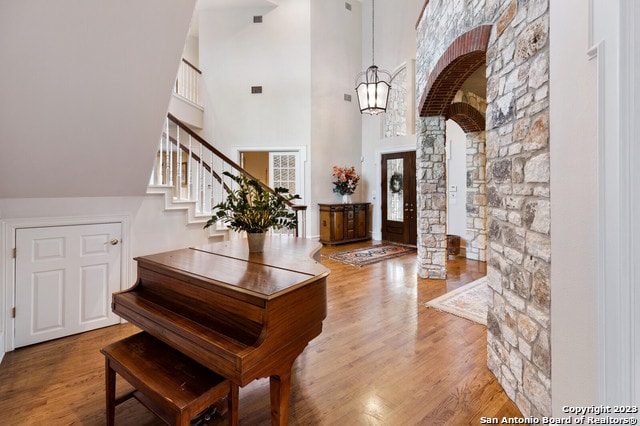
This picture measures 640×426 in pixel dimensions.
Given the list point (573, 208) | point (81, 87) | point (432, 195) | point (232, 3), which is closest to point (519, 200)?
point (573, 208)

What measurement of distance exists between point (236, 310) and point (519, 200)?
1.79 m

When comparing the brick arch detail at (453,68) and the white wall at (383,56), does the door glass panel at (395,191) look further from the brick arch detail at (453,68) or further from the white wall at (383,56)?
the brick arch detail at (453,68)

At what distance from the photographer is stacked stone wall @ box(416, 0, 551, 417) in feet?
5.40

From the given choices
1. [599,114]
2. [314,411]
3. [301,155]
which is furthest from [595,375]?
[301,155]

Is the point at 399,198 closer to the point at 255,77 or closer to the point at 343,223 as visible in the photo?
the point at 343,223

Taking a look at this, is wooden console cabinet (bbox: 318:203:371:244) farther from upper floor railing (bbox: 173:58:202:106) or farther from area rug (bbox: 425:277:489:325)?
upper floor railing (bbox: 173:58:202:106)

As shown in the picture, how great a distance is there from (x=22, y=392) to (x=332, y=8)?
8769mm

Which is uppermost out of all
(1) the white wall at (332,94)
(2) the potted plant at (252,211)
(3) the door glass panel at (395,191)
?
(1) the white wall at (332,94)

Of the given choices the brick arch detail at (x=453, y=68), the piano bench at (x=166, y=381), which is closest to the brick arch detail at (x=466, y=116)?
the brick arch detail at (x=453, y=68)

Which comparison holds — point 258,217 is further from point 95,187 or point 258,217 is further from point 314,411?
point 95,187

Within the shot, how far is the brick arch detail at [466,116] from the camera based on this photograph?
5066 millimetres

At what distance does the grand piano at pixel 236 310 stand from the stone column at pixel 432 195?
313 centimetres

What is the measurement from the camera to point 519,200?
6.23 ft

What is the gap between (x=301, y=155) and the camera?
7.39 meters
